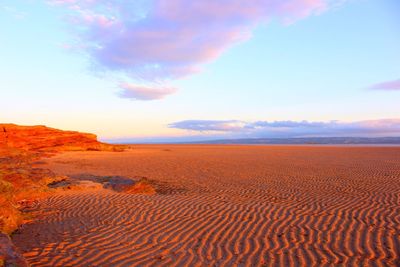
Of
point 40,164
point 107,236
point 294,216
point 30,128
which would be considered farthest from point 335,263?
point 30,128

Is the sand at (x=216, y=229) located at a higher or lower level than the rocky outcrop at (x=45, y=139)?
lower

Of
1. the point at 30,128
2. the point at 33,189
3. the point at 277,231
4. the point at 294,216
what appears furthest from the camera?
the point at 30,128

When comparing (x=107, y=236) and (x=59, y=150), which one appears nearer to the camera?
(x=107, y=236)

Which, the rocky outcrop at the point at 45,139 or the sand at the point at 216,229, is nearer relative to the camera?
the sand at the point at 216,229

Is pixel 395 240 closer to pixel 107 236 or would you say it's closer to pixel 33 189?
pixel 107 236

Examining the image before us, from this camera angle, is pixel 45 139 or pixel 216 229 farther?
pixel 45 139

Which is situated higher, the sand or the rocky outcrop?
the rocky outcrop

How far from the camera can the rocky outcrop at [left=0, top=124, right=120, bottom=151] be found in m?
31.8

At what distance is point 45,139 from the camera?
117ft

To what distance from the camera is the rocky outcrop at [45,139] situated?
31.8m

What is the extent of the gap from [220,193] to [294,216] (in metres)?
4.15

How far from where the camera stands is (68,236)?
22.1 ft

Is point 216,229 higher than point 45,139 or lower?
lower

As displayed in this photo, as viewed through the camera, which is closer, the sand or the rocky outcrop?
the sand
